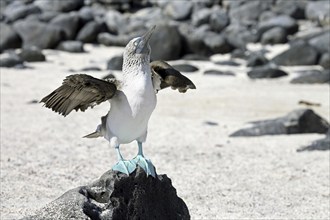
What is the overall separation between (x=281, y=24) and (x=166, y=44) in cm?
566

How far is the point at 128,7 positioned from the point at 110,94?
1115 inches

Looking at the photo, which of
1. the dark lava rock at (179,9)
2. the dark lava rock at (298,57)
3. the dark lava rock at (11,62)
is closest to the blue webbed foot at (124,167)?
the dark lava rock at (11,62)

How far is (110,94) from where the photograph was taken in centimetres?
475

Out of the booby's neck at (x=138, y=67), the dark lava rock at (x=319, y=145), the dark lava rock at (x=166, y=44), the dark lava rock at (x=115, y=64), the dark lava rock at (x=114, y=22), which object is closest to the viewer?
the booby's neck at (x=138, y=67)

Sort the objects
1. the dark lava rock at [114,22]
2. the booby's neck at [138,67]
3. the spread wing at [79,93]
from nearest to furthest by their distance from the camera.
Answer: the spread wing at [79,93] < the booby's neck at [138,67] < the dark lava rock at [114,22]

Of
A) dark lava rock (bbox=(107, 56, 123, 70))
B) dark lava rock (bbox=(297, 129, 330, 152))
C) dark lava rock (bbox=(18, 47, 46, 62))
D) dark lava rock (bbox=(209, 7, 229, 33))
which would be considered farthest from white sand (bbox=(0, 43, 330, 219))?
dark lava rock (bbox=(209, 7, 229, 33))

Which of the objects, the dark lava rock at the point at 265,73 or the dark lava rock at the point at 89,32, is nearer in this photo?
the dark lava rock at the point at 265,73

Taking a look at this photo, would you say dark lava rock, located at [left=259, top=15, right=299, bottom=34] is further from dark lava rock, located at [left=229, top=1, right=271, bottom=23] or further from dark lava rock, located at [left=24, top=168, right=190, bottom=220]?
dark lava rock, located at [left=24, top=168, right=190, bottom=220]

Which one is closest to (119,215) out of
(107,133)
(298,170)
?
(107,133)

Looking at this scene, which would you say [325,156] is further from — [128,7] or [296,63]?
[128,7]

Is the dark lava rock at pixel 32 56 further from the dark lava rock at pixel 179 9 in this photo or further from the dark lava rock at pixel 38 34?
the dark lava rock at pixel 179 9

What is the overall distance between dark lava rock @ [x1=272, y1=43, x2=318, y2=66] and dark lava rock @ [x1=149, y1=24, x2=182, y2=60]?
2.84 metres

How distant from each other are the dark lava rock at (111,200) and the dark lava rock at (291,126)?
243 inches

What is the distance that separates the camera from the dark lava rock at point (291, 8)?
2944 centimetres
